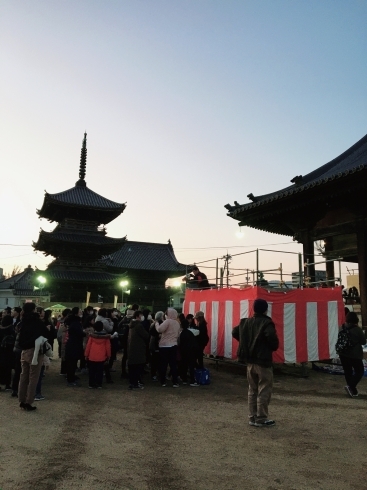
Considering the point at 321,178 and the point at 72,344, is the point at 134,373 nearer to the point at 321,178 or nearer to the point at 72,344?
the point at 72,344

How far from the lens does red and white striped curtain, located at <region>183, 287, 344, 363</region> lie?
962cm

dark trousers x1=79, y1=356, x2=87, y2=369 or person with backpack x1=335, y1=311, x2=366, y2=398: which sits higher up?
person with backpack x1=335, y1=311, x2=366, y2=398

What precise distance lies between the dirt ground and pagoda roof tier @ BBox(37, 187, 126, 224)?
26.7 meters

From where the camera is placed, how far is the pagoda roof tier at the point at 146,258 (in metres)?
43.7

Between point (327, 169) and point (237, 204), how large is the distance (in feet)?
13.5

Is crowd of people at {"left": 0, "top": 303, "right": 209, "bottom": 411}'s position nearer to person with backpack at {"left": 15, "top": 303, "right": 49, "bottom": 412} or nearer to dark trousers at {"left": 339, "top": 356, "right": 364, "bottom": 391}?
person with backpack at {"left": 15, "top": 303, "right": 49, "bottom": 412}

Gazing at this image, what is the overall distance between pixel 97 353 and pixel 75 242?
2471cm

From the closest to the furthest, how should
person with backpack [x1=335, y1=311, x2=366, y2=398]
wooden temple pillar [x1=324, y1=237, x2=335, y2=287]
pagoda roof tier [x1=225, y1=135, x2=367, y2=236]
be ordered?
person with backpack [x1=335, y1=311, x2=366, y2=398] < pagoda roof tier [x1=225, y1=135, x2=367, y2=236] < wooden temple pillar [x1=324, y1=237, x2=335, y2=287]

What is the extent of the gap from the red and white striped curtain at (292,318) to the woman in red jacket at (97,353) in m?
3.80

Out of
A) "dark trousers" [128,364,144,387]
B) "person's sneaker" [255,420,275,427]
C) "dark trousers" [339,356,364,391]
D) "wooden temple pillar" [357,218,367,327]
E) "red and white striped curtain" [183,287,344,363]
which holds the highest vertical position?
"wooden temple pillar" [357,218,367,327]

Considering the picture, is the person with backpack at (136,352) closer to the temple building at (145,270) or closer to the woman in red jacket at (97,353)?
the woman in red jacket at (97,353)

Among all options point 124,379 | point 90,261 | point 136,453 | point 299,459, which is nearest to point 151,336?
point 124,379

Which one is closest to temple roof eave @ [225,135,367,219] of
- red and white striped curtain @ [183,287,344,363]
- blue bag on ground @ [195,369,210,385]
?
red and white striped curtain @ [183,287,344,363]

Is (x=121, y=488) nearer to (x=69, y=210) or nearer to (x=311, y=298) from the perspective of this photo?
(x=311, y=298)
